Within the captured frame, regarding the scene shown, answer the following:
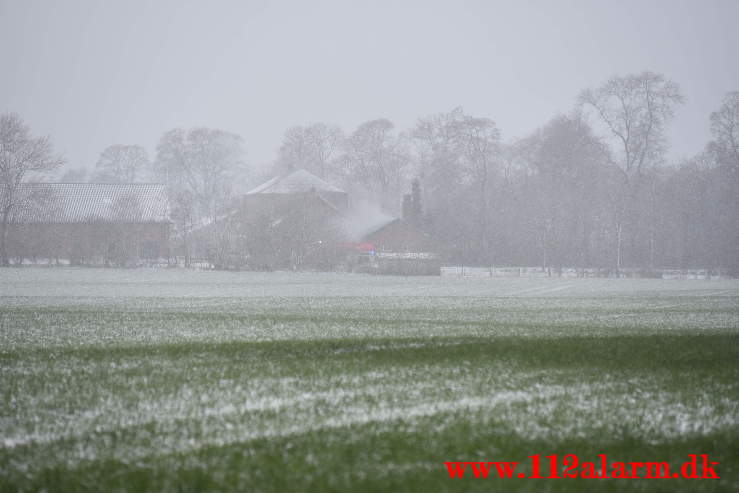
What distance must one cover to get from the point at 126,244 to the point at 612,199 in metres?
46.6

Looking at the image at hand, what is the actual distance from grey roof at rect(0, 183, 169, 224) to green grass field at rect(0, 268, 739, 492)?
194ft

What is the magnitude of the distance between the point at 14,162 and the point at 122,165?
263ft

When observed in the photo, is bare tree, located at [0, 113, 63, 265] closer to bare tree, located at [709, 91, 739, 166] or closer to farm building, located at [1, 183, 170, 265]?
farm building, located at [1, 183, 170, 265]

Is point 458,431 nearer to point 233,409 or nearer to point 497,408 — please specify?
point 497,408

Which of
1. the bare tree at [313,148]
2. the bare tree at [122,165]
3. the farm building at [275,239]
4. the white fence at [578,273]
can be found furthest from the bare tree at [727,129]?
the bare tree at [122,165]

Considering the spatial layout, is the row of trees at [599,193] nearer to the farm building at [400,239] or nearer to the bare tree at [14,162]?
the farm building at [400,239]

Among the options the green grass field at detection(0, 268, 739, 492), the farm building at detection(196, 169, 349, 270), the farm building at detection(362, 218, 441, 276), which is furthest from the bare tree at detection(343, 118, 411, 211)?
the green grass field at detection(0, 268, 739, 492)

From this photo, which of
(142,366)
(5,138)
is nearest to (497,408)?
(142,366)

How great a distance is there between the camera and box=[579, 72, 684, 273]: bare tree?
7631 centimetres

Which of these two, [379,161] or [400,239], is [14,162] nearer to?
[400,239]

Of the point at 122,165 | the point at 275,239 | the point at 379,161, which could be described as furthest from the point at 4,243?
the point at 122,165

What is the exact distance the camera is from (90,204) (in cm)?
8438

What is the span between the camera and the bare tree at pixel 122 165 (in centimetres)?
14536

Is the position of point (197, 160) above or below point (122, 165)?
below
